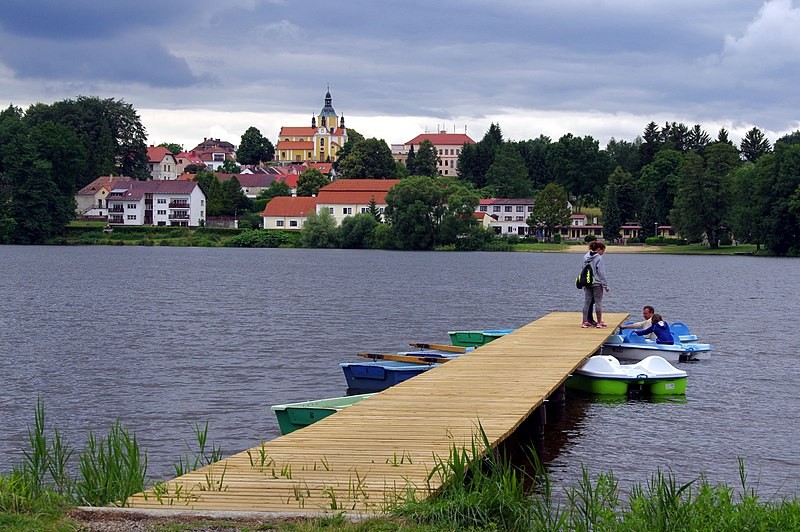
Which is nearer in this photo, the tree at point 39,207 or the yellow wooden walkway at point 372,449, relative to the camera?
the yellow wooden walkway at point 372,449

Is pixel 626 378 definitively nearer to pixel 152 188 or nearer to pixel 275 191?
pixel 152 188

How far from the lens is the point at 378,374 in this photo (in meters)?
23.7

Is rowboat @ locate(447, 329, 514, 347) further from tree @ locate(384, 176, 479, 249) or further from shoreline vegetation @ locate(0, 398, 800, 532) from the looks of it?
tree @ locate(384, 176, 479, 249)

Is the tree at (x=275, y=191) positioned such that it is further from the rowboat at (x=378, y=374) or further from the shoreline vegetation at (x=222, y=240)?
the rowboat at (x=378, y=374)

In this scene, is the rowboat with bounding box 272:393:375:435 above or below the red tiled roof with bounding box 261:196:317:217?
below

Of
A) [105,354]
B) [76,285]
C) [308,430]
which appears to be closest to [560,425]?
[308,430]

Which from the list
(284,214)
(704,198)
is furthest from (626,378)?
(284,214)

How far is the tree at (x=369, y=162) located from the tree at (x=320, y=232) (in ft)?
151

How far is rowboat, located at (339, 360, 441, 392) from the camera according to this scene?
23.4m

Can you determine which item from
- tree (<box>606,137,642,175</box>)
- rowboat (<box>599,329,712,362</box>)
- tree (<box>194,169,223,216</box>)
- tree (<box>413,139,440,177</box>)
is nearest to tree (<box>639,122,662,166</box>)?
tree (<box>606,137,642,175</box>)

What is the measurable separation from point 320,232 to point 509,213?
40.3 meters

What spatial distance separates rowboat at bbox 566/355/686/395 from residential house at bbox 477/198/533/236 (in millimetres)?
140408

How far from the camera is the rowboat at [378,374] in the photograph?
76.6 ft

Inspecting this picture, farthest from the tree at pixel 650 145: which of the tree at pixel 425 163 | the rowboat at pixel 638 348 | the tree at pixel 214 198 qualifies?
the rowboat at pixel 638 348
